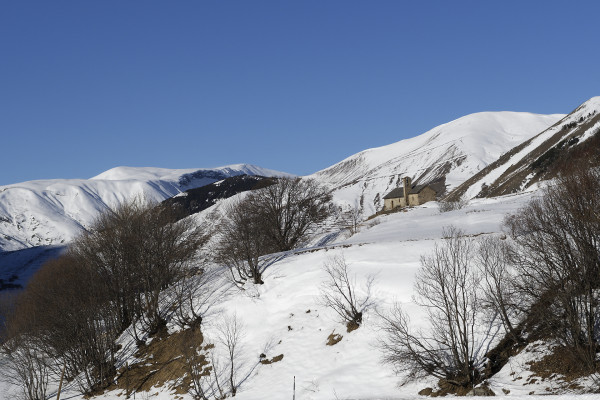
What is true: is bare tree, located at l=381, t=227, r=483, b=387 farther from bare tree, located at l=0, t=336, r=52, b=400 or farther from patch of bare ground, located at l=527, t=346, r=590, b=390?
bare tree, located at l=0, t=336, r=52, b=400

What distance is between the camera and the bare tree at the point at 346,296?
28.7 m

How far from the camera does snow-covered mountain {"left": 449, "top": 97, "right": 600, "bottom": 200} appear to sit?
96188 mm

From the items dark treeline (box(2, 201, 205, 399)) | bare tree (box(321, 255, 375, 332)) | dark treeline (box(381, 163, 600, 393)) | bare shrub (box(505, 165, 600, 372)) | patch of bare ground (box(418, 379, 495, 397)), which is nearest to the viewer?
bare shrub (box(505, 165, 600, 372))

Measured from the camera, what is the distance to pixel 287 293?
35.3 m

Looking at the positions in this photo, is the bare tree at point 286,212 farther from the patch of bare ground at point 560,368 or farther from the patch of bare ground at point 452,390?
the patch of bare ground at point 560,368

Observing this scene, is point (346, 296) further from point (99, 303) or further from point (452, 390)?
point (99, 303)

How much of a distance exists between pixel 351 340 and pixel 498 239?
10540 mm

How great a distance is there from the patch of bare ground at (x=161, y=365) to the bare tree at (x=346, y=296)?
31.6 feet

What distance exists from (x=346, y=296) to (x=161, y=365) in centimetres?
1478

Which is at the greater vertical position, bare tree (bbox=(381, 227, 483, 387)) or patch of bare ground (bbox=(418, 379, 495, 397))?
bare tree (bbox=(381, 227, 483, 387))

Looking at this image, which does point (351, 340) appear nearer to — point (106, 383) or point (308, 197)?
point (106, 383)

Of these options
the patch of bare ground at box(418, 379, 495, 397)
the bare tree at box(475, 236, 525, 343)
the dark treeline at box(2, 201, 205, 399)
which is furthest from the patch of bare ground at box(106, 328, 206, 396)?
the bare tree at box(475, 236, 525, 343)

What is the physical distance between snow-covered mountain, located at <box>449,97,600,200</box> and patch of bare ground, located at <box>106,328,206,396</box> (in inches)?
2957

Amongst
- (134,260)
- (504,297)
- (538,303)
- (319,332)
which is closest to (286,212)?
(134,260)
